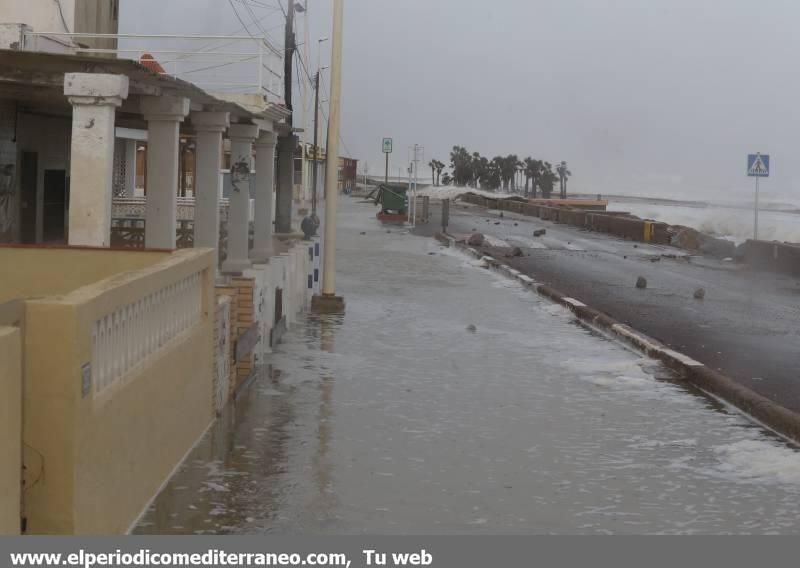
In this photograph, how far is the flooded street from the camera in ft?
24.2

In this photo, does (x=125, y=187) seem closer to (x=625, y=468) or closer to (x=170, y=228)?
(x=170, y=228)

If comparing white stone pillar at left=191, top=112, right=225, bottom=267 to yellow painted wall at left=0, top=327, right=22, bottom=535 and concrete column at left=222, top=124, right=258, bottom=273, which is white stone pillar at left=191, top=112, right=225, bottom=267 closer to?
concrete column at left=222, top=124, right=258, bottom=273

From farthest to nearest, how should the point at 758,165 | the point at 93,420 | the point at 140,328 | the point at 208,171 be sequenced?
the point at 758,165, the point at 208,171, the point at 140,328, the point at 93,420

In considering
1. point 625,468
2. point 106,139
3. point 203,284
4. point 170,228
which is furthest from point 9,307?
point 170,228

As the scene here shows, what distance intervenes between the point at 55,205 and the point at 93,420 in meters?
16.8

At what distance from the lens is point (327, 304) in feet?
58.8

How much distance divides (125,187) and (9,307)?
25394 mm

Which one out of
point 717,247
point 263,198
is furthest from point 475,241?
point 263,198

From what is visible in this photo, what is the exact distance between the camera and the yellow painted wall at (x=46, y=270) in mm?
9594

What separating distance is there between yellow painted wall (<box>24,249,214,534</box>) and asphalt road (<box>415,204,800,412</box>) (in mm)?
5909

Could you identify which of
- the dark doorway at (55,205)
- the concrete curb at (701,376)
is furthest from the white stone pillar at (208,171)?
the concrete curb at (701,376)

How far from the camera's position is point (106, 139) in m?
12.6

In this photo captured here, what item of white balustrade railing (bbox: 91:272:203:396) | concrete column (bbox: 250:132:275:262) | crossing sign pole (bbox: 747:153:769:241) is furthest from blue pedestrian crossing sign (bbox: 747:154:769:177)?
white balustrade railing (bbox: 91:272:203:396)

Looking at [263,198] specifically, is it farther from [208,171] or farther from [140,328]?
[140,328]
